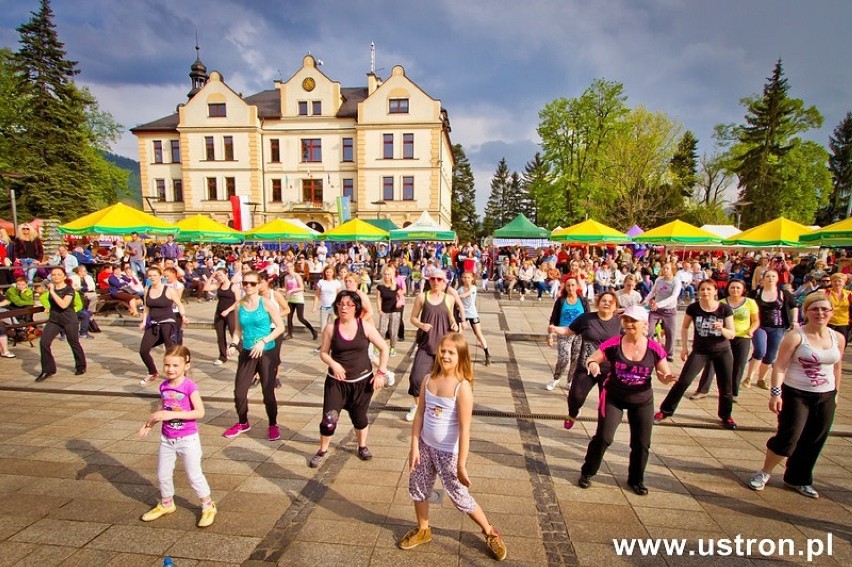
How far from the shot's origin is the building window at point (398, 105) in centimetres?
3562

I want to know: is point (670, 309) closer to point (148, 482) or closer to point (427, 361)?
point (427, 361)

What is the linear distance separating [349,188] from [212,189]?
1263cm

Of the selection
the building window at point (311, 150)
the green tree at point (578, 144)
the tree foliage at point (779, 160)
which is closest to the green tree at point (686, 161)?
the tree foliage at point (779, 160)

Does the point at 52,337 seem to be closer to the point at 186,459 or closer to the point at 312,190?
the point at 186,459

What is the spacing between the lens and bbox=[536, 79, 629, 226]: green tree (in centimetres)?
3231

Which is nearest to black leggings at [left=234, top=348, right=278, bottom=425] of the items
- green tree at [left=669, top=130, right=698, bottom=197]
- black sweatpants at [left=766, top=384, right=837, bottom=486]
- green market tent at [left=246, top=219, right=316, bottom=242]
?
black sweatpants at [left=766, top=384, right=837, bottom=486]

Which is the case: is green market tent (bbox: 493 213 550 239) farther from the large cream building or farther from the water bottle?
the water bottle

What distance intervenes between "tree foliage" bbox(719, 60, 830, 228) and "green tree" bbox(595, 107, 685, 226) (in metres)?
9.14

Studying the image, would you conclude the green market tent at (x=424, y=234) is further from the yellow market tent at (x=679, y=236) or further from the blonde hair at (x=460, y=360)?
the blonde hair at (x=460, y=360)

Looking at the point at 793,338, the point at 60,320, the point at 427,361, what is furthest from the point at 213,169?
the point at 793,338

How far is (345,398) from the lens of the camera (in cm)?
416

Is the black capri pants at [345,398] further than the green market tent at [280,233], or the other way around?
the green market tent at [280,233]

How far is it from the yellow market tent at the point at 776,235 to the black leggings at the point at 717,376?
40.4 ft

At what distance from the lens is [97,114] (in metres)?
44.7
